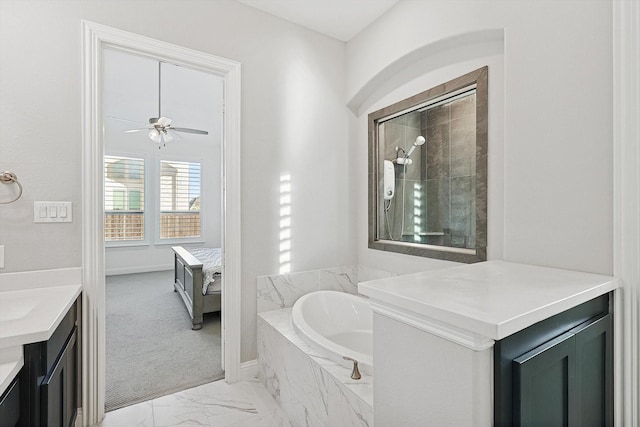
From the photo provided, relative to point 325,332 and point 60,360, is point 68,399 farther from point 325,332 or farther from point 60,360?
point 325,332

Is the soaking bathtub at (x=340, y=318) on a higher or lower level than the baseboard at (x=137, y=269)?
higher

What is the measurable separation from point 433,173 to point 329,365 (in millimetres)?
1542

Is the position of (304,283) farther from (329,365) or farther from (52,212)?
(52,212)

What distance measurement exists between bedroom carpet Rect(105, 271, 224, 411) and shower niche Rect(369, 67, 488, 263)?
1.77m

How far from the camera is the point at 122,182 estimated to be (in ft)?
19.7

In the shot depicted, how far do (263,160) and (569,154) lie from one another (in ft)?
6.10

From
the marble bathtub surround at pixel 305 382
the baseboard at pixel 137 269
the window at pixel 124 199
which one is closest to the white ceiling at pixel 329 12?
the marble bathtub surround at pixel 305 382

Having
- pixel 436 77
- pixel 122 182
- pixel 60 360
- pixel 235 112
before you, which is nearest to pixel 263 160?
pixel 235 112

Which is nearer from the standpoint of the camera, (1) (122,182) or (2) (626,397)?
(2) (626,397)

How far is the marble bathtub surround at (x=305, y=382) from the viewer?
4.69 ft

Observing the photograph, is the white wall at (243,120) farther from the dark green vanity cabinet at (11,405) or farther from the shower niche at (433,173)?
the dark green vanity cabinet at (11,405)

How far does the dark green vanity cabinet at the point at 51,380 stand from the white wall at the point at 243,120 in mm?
494

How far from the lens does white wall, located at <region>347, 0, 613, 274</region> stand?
54.2 inches

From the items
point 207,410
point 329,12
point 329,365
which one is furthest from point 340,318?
point 329,12
